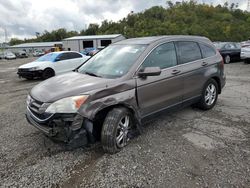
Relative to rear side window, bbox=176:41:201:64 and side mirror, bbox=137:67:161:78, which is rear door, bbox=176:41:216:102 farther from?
side mirror, bbox=137:67:161:78

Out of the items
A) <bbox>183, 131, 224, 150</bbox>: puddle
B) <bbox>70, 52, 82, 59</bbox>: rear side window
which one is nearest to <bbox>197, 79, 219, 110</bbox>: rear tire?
<bbox>183, 131, 224, 150</bbox>: puddle

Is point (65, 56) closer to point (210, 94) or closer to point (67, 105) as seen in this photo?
point (210, 94)

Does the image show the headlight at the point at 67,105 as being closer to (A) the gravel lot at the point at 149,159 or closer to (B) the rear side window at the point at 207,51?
(A) the gravel lot at the point at 149,159

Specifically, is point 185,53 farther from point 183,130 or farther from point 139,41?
point 183,130

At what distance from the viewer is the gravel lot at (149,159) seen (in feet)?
8.38

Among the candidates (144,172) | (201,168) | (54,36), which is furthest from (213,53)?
(54,36)

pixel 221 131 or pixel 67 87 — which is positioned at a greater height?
pixel 67 87

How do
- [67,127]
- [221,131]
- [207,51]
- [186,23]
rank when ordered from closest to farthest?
[67,127]
[221,131]
[207,51]
[186,23]

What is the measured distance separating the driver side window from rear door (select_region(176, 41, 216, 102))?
0.61 ft

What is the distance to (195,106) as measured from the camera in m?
5.02

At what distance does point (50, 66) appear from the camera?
10.4 m

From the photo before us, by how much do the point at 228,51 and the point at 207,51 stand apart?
36.9 feet

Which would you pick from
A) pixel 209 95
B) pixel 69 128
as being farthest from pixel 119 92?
pixel 209 95

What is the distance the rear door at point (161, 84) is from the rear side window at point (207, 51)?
1091 mm
